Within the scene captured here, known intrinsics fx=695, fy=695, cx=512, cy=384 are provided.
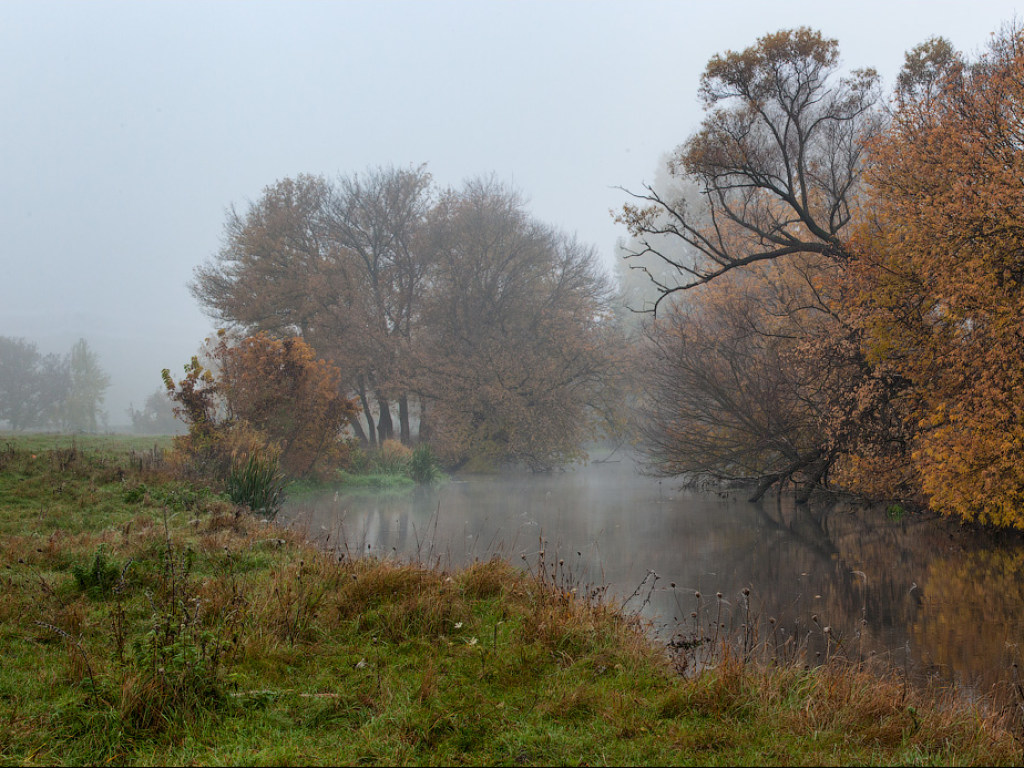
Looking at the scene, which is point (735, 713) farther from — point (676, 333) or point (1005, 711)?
point (676, 333)

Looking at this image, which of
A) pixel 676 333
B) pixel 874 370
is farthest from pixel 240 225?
pixel 874 370

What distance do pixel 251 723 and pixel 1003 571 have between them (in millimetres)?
10612

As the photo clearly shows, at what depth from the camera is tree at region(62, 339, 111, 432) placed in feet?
179

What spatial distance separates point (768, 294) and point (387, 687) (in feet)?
64.1

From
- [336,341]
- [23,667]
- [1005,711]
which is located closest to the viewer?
[23,667]

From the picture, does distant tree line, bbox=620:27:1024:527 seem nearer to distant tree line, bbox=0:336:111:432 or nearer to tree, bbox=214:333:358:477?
tree, bbox=214:333:358:477

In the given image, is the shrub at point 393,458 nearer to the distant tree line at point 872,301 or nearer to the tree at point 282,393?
the tree at point 282,393

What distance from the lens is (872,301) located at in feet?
42.5

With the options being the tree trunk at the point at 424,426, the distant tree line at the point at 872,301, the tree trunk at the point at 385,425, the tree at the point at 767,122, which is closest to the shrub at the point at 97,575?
the distant tree line at the point at 872,301

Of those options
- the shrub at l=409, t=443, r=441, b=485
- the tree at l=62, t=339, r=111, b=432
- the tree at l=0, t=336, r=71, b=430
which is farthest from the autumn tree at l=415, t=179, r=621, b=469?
the tree at l=0, t=336, r=71, b=430

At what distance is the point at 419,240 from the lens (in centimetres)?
3103

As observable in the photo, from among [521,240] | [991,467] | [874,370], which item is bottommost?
[991,467]

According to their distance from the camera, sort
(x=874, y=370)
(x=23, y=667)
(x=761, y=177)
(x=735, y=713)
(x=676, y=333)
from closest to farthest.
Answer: (x=735, y=713)
(x=23, y=667)
(x=874, y=370)
(x=761, y=177)
(x=676, y=333)

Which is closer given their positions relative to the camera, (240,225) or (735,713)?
(735,713)
